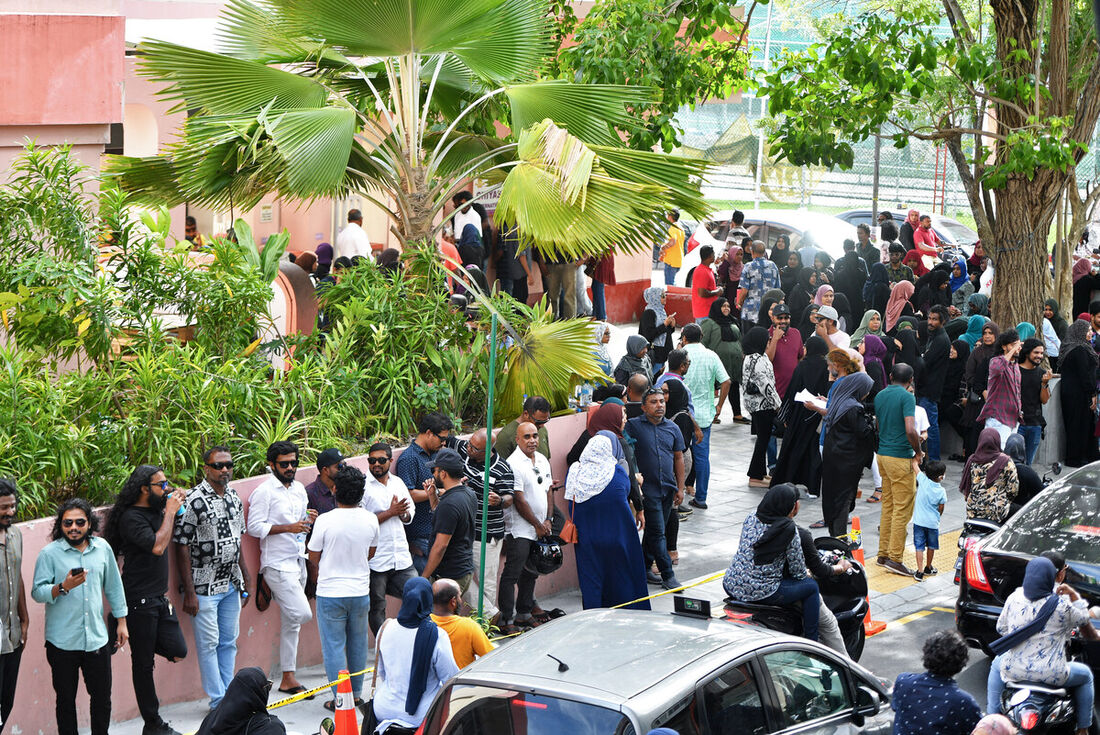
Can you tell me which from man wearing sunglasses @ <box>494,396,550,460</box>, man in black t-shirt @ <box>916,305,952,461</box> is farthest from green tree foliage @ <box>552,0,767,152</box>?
man wearing sunglasses @ <box>494,396,550,460</box>

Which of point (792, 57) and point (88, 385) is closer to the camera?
point (88, 385)

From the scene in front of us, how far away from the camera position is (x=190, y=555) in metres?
8.45

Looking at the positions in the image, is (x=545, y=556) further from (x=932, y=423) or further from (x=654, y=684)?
(x=932, y=423)

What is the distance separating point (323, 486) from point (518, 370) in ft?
9.01

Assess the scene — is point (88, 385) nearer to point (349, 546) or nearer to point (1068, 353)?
point (349, 546)

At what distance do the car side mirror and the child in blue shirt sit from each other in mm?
4529

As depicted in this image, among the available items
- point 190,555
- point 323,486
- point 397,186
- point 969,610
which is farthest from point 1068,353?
point 190,555

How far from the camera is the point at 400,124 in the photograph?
38.9ft

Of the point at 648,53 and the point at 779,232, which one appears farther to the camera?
the point at 779,232

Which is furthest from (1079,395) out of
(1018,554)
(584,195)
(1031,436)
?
(584,195)

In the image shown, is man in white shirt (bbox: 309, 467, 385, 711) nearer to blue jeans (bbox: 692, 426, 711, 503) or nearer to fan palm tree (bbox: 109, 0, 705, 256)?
fan palm tree (bbox: 109, 0, 705, 256)

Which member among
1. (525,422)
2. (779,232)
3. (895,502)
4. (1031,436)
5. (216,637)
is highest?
(779,232)

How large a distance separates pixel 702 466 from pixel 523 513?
418cm

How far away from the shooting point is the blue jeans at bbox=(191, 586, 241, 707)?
27.9ft
